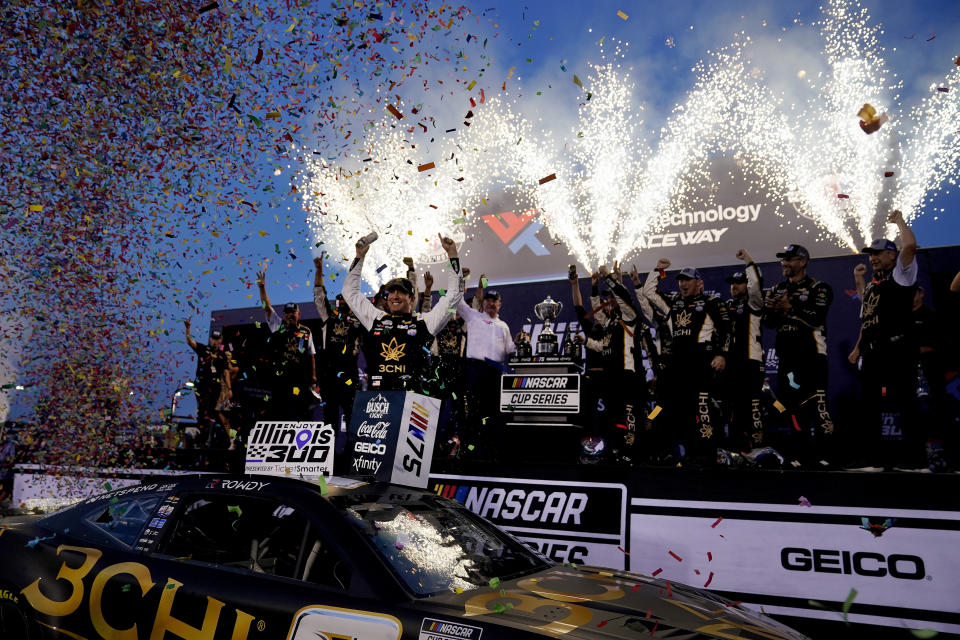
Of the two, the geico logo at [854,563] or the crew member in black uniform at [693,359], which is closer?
the geico logo at [854,563]

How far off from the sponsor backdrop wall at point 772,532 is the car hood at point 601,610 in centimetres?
178

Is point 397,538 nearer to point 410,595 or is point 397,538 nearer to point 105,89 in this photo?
→ point 410,595

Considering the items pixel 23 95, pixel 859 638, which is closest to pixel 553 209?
pixel 23 95

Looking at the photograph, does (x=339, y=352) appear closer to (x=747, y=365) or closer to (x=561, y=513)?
(x=561, y=513)

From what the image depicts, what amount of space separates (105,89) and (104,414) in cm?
518

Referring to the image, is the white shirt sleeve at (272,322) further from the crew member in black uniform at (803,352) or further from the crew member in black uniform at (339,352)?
the crew member in black uniform at (803,352)

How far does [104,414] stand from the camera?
957 cm

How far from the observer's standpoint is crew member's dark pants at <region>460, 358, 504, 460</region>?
836cm

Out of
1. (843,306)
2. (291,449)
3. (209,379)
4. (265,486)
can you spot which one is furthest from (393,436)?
(209,379)

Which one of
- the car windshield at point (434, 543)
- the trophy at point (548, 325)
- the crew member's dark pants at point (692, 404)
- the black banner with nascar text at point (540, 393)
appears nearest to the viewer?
the car windshield at point (434, 543)

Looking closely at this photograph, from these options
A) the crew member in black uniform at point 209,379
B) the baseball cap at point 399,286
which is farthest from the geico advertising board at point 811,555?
the crew member in black uniform at point 209,379

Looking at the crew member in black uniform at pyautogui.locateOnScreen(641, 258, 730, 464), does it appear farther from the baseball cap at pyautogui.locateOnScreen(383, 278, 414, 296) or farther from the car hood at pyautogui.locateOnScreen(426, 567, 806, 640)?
the car hood at pyautogui.locateOnScreen(426, 567, 806, 640)

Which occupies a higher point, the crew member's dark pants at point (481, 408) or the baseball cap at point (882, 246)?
the baseball cap at point (882, 246)

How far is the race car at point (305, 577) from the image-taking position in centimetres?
233
